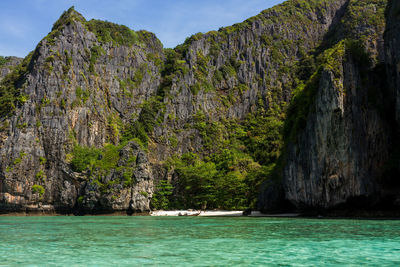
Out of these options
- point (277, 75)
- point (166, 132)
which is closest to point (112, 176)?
point (166, 132)

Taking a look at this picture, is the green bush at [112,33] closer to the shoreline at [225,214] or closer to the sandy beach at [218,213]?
the shoreline at [225,214]

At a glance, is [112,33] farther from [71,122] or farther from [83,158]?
[83,158]

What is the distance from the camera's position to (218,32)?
346 feet

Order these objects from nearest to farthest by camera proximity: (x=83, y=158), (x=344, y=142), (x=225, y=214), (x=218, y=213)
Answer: (x=344, y=142), (x=225, y=214), (x=218, y=213), (x=83, y=158)

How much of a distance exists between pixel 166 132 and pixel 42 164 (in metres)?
28.6

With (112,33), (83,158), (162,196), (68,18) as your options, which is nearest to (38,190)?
(83,158)

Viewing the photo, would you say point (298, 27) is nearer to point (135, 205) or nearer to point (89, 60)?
point (89, 60)

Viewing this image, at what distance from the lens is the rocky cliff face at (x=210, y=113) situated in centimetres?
3838

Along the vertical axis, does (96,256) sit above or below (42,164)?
below

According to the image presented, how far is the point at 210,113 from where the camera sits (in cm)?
9094

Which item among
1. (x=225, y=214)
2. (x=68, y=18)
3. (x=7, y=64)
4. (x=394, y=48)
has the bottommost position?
(x=225, y=214)

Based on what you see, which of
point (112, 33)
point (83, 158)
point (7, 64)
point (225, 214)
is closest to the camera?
point (225, 214)

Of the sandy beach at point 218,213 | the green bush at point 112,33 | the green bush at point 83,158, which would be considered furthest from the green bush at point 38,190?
the green bush at point 112,33

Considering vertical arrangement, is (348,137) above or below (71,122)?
below
